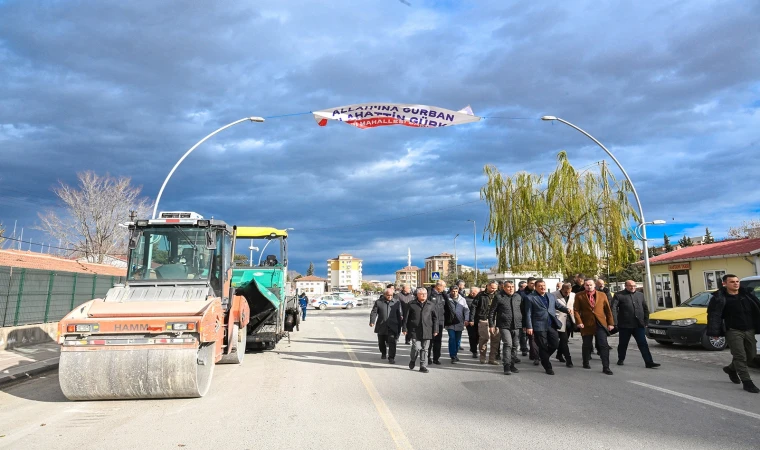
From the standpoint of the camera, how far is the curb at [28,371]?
915 cm

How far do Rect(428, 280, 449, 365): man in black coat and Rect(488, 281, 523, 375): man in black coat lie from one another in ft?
4.27

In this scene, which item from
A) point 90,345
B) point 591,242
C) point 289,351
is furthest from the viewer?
point 591,242

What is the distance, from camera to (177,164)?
17.4 m

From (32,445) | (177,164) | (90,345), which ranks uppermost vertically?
(177,164)

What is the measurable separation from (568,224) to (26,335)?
22056mm

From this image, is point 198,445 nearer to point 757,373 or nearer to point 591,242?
point 757,373

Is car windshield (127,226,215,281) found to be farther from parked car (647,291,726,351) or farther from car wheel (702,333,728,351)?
car wheel (702,333,728,351)

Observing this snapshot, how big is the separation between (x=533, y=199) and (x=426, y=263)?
481 feet

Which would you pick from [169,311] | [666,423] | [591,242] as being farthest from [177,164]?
[591,242]

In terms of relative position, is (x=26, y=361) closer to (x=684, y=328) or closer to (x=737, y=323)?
(x=737, y=323)

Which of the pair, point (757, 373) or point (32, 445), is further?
point (757, 373)

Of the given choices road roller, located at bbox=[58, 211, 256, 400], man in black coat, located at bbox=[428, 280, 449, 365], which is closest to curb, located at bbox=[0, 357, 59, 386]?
road roller, located at bbox=[58, 211, 256, 400]

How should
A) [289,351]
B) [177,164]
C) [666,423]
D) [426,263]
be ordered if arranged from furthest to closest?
[426,263] → [177,164] → [289,351] → [666,423]

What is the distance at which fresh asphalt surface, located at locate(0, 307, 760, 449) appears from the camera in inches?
204
